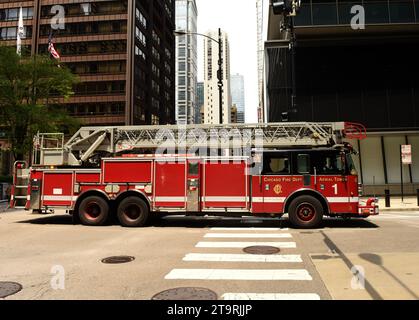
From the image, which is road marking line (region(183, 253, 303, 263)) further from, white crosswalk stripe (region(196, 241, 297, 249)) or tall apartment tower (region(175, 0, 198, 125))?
tall apartment tower (region(175, 0, 198, 125))

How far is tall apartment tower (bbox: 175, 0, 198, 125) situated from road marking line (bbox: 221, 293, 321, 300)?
175 m

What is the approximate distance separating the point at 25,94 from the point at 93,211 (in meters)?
21.2

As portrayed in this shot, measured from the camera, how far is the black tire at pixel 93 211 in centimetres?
1409

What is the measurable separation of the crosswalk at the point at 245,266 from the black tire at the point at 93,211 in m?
4.63

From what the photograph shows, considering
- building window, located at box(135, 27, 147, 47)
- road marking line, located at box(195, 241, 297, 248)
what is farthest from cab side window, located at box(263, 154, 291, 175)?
building window, located at box(135, 27, 147, 47)

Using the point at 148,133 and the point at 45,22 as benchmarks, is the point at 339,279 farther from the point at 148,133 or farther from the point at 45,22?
the point at 45,22

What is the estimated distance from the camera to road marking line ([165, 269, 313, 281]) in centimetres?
703

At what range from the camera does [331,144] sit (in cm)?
1409

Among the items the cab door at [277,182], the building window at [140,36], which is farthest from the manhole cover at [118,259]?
the building window at [140,36]

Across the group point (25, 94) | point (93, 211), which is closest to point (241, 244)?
point (93, 211)

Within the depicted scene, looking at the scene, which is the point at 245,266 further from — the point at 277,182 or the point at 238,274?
the point at 277,182

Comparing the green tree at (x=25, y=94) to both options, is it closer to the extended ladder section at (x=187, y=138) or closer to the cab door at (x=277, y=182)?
the extended ladder section at (x=187, y=138)

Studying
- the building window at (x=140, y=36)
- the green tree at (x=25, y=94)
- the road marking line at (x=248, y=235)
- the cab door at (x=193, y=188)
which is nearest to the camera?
the road marking line at (x=248, y=235)

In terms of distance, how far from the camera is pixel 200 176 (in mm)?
13711
